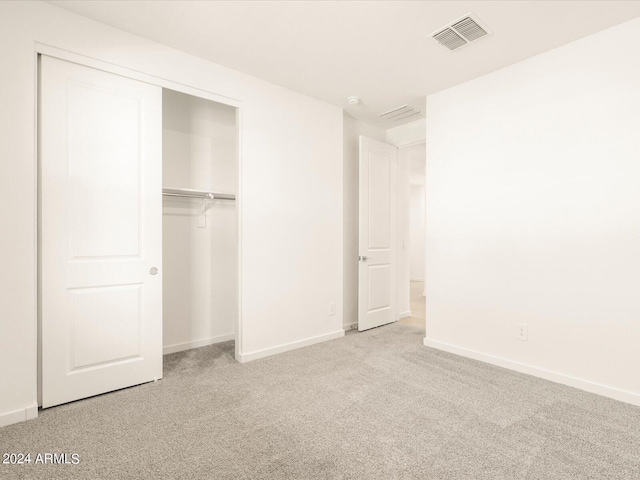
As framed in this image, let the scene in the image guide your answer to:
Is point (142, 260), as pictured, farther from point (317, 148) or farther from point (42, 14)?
point (317, 148)

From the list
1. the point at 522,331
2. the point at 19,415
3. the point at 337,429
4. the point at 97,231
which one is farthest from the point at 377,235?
the point at 19,415

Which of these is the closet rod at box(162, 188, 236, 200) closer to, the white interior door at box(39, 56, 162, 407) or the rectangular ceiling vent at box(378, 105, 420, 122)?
the white interior door at box(39, 56, 162, 407)

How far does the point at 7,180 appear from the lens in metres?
1.99

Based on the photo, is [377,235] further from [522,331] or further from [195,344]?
[195,344]

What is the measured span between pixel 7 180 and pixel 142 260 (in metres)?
0.92

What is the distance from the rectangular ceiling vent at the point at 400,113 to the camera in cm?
391

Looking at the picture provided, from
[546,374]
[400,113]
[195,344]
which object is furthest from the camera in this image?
[400,113]

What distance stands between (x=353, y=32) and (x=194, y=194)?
202 centimetres

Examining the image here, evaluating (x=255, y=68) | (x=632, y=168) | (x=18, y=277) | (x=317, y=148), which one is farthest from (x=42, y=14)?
(x=632, y=168)

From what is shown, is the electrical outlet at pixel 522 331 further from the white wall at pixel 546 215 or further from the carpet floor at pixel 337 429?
the carpet floor at pixel 337 429

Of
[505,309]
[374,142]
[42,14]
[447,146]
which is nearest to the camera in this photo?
[42,14]

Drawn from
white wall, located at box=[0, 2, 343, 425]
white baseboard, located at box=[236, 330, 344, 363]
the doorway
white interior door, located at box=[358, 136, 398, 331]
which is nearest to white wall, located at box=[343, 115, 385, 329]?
white interior door, located at box=[358, 136, 398, 331]

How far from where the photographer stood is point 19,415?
2006mm

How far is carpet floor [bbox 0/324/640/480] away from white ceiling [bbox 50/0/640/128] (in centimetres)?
269
